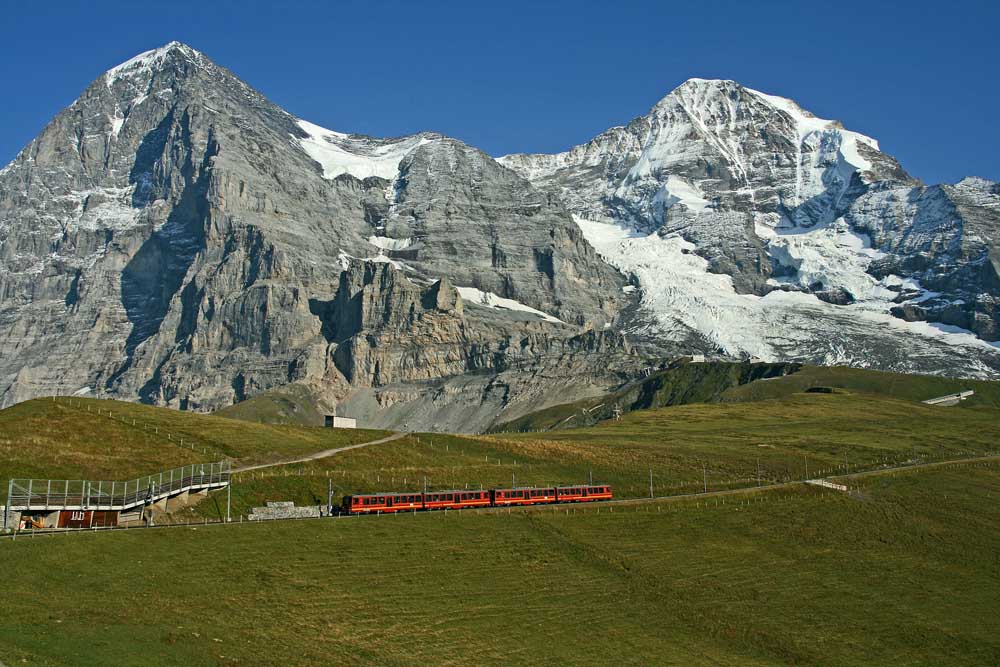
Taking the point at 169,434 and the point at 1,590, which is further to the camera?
the point at 169,434

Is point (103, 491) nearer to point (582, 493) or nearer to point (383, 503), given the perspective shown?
point (383, 503)

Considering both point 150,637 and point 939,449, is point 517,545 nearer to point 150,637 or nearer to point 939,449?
point 150,637

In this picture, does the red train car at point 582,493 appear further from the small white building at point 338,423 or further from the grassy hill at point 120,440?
the small white building at point 338,423

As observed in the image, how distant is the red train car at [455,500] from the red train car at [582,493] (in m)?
8.27

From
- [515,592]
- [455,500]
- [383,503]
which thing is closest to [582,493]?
[455,500]

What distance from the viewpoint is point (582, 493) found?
11462 cm

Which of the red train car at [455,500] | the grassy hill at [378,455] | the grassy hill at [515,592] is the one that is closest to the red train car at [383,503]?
the red train car at [455,500]

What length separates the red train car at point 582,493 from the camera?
368 feet

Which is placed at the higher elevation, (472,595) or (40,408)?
(40,408)

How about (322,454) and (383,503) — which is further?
(322,454)

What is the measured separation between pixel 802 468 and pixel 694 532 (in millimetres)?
54931

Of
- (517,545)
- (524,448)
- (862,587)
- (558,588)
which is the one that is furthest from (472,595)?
(524,448)

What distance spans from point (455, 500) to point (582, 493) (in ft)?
50.0

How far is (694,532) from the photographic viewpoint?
329 ft
